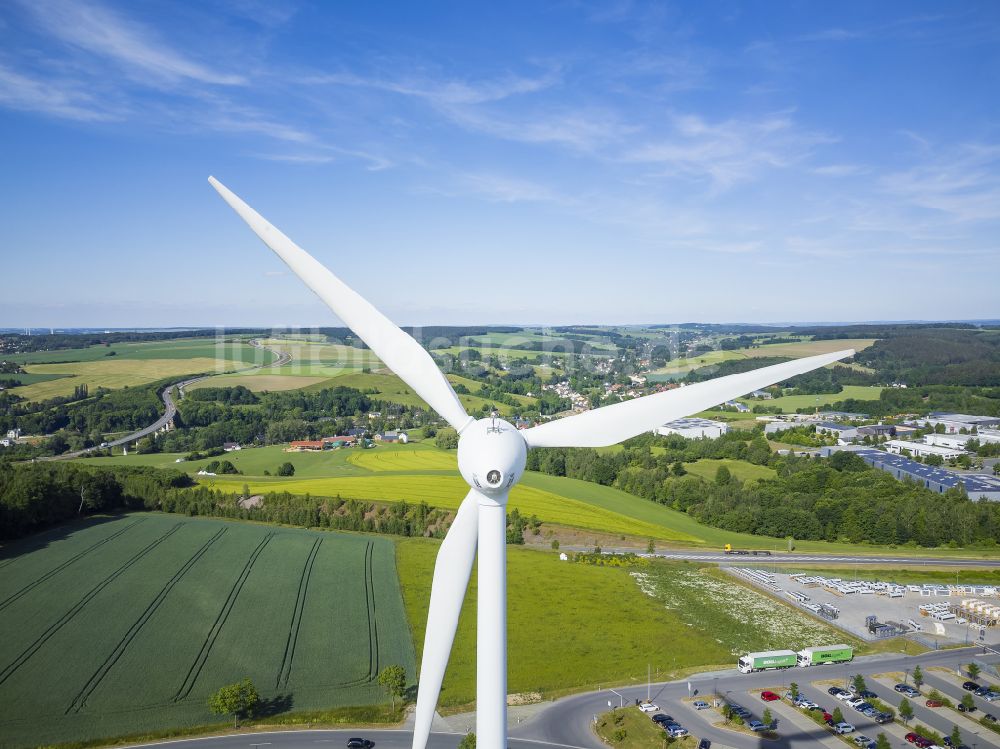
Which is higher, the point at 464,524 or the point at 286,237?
the point at 286,237

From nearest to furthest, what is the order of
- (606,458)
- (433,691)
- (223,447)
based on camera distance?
(433,691)
(606,458)
(223,447)

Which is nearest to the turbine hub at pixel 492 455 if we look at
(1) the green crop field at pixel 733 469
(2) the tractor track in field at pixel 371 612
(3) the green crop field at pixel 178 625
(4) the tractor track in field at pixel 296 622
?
(3) the green crop field at pixel 178 625

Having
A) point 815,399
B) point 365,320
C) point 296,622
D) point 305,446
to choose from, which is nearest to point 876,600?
point 296,622

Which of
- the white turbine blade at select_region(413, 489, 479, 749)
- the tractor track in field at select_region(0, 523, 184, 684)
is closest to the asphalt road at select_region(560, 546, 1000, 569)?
the tractor track in field at select_region(0, 523, 184, 684)

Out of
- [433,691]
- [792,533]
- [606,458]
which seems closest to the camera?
[433,691]

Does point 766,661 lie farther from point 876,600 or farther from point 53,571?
point 53,571

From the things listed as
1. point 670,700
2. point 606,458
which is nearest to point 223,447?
point 606,458

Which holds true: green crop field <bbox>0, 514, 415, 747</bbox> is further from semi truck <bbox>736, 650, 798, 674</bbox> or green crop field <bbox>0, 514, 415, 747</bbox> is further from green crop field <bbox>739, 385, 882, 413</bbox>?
green crop field <bbox>739, 385, 882, 413</bbox>

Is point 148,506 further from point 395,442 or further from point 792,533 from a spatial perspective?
point 792,533
